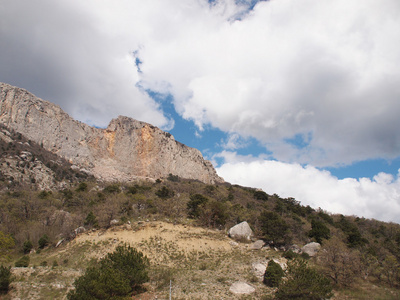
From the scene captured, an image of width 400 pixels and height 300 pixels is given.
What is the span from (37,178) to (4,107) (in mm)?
34103

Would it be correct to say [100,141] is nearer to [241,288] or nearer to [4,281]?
[4,281]

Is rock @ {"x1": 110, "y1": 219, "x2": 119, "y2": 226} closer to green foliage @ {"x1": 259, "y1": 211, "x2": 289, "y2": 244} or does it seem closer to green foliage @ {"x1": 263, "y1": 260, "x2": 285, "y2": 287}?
green foliage @ {"x1": 259, "y1": 211, "x2": 289, "y2": 244}

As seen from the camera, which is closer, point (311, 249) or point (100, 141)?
point (311, 249)

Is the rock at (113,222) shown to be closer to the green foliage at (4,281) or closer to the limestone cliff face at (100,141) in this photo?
the green foliage at (4,281)

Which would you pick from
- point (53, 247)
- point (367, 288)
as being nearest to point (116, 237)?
point (53, 247)

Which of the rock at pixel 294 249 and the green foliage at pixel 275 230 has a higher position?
the green foliage at pixel 275 230

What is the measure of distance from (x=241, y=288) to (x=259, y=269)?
5132 millimetres

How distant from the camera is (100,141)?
97188 mm

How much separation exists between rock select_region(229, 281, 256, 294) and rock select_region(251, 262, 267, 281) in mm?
2998

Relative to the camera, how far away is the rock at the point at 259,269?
74.6ft

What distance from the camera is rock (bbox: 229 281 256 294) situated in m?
18.9

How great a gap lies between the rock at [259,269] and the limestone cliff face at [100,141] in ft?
228

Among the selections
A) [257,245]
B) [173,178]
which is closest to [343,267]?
[257,245]

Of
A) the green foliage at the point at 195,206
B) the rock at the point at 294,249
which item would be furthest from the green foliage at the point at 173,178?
the rock at the point at 294,249
